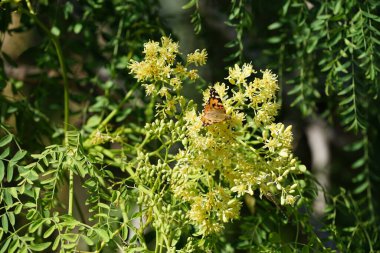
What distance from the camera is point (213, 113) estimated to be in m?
1.02

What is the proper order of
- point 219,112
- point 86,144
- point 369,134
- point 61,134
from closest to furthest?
point 219,112, point 86,144, point 61,134, point 369,134

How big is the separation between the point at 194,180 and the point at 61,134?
583 mm

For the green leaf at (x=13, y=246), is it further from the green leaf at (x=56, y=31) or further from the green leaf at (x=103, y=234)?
the green leaf at (x=56, y=31)

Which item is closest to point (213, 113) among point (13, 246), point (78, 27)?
point (13, 246)

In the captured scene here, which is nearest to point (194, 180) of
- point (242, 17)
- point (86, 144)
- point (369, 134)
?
point (86, 144)

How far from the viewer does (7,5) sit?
1462 mm

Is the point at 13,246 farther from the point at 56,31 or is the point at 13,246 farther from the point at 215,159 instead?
the point at 56,31

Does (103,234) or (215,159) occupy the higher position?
(215,159)

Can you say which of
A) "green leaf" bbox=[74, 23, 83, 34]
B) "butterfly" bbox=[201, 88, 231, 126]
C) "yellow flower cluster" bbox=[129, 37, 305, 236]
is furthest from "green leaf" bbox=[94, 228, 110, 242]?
"green leaf" bbox=[74, 23, 83, 34]

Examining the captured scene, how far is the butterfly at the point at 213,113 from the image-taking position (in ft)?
3.33

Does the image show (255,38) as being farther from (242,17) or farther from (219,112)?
(219,112)

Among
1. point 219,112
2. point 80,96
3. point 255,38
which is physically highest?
point 255,38

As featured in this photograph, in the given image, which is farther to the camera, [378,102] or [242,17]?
[378,102]

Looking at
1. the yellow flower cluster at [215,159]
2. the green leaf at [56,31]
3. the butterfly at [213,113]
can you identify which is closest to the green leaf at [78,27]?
the green leaf at [56,31]
